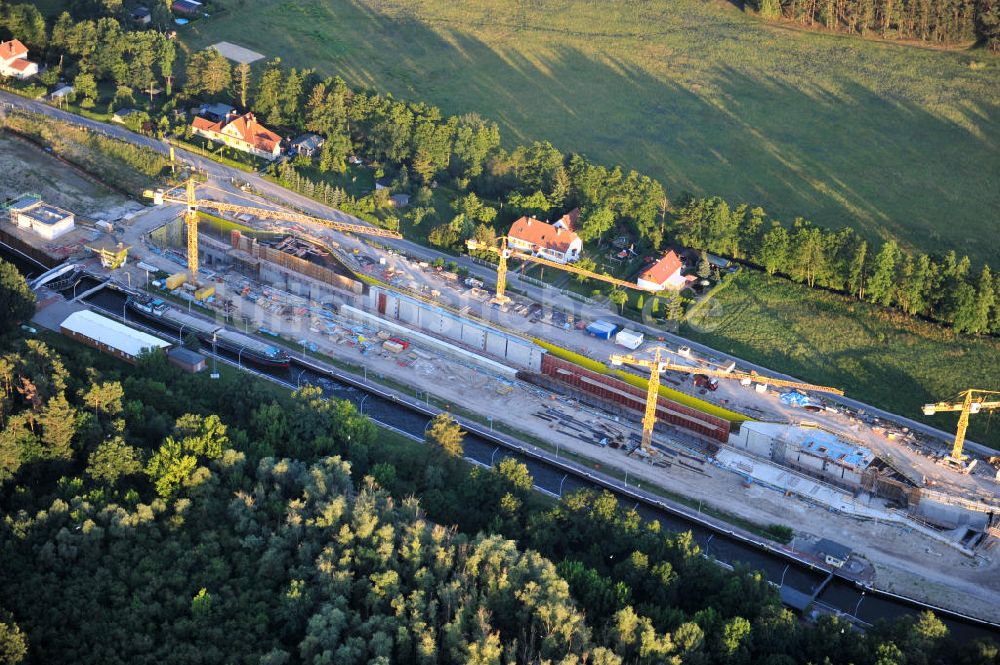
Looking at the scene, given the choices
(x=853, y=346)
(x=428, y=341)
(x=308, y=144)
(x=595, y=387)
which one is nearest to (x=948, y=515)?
(x=853, y=346)

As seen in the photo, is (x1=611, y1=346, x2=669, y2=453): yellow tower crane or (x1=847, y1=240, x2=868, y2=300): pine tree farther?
(x1=847, y1=240, x2=868, y2=300): pine tree

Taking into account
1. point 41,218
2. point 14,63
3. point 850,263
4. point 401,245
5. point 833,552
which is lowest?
point 833,552

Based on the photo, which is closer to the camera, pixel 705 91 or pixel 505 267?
pixel 505 267

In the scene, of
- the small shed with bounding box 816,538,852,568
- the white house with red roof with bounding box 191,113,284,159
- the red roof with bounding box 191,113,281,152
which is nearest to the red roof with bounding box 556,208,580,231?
the white house with red roof with bounding box 191,113,284,159

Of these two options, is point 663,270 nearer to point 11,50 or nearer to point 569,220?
point 569,220

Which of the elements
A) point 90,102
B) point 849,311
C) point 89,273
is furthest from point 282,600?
point 90,102

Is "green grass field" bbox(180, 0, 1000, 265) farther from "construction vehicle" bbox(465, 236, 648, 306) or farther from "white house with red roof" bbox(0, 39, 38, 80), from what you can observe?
"construction vehicle" bbox(465, 236, 648, 306)

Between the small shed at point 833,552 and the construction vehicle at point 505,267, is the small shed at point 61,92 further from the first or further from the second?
the small shed at point 833,552
